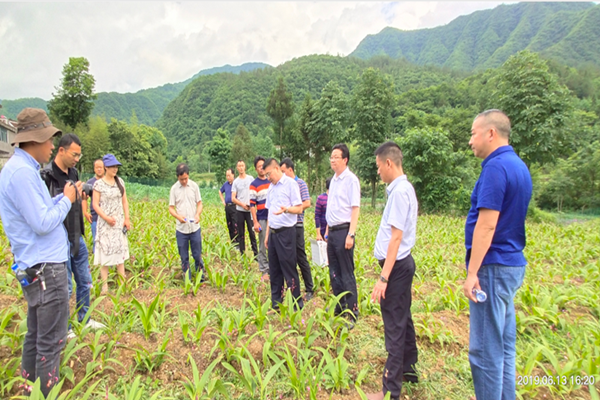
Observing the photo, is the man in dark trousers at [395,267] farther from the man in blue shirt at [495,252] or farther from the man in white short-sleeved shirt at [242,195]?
the man in white short-sleeved shirt at [242,195]

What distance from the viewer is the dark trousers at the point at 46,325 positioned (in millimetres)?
2203

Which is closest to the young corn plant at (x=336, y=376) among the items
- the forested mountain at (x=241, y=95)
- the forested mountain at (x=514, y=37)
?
the forested mountain at (x=241, y=95)

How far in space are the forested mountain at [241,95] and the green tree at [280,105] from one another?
1437 inches

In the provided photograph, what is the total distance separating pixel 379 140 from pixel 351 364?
69.1ft

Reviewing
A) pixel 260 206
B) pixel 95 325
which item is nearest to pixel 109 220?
pixel 95 325

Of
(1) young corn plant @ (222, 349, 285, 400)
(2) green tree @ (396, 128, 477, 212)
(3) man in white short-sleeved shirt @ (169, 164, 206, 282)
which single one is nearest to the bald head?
(1) young corn plant @ (222, 349, 285, 400)

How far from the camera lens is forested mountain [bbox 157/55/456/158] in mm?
74562

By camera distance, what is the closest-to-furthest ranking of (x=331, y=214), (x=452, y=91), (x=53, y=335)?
(x=53, y=335) → (x=331, y=214) → (x=452, y=91)

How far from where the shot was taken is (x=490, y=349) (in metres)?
2.12

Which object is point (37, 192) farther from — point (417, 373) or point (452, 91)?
point (452, 91)

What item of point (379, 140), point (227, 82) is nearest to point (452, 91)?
point (379, 140)

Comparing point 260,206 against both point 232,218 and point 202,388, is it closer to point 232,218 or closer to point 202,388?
point 232,218

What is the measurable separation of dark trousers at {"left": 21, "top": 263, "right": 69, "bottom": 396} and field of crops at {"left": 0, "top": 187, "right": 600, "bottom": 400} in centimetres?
19

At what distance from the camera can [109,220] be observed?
→ 13.4 ft
